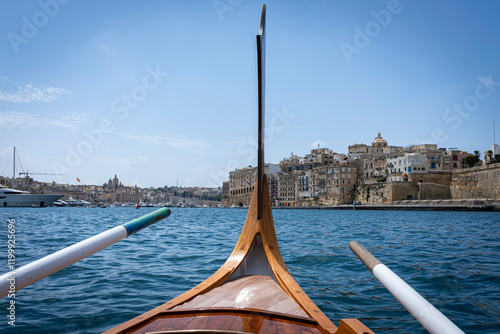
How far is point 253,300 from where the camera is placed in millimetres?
3293

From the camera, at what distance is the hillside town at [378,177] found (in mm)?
53709

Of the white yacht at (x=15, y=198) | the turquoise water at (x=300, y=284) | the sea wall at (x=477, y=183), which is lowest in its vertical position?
the turquoise water at (x=300, y=284)

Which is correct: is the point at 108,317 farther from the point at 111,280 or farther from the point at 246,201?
the point at 246,201

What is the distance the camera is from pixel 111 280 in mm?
6152

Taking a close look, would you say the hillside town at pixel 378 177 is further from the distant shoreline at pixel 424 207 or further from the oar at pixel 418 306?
the oar at pixel 418 306

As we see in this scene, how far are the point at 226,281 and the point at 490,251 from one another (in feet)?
29.4

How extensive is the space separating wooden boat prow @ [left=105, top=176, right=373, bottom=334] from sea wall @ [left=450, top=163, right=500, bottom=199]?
1955 inches

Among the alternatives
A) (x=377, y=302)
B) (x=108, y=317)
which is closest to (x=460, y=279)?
(x=377, y=302)

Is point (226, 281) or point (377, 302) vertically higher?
point (226, 281)

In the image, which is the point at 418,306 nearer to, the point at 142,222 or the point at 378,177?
the point at 142,222

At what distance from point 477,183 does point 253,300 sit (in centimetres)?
5494

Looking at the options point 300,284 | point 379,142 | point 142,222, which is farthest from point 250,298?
point 379,142

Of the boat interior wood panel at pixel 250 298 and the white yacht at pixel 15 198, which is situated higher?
the white yacht at pixel 15 198

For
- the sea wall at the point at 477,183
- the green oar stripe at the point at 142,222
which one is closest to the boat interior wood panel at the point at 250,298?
the green oar stripe at the point at 142,222
